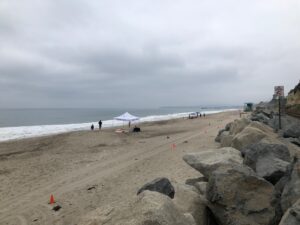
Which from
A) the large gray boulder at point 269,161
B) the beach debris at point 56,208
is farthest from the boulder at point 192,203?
the beach debris at point 56,208

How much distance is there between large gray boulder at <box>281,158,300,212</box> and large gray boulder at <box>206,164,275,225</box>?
217 mm

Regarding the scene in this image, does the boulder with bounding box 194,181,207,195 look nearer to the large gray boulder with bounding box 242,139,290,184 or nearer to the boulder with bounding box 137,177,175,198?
the boulder with bounding box 137,177,175,198

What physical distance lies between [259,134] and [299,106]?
43.6 ft

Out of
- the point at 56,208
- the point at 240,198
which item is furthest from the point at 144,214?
the point at 56,208

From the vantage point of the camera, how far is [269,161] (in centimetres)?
805

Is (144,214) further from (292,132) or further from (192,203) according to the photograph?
(292,132)

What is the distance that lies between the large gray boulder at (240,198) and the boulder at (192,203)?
0.21 m

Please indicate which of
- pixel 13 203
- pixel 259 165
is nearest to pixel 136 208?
pixel 259 165

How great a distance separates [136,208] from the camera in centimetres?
452

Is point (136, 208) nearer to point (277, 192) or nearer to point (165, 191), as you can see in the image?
point (165, 191)

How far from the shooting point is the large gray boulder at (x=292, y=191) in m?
5.77

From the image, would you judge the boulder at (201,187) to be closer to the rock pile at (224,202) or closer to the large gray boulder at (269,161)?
the rock pile at (224,202)

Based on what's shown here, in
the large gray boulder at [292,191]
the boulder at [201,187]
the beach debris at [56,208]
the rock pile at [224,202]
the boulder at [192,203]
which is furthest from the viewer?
the beach debris at [56,208]

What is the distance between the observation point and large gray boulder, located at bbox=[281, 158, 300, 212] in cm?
577
